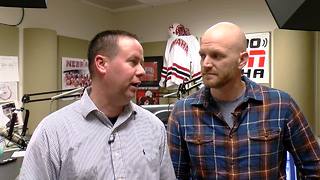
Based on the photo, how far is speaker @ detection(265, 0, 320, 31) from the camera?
680 millimetres

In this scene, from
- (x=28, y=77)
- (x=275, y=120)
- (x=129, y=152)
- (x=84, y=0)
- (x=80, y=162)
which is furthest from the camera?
(x=84, y=0)

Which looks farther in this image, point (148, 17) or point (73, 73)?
point (148, 17)

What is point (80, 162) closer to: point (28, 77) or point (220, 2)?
point (28, 77)

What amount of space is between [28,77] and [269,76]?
9.79 feet

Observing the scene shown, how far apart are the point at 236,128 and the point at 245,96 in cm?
15

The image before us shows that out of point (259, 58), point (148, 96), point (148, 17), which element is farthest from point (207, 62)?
point (148, 17)

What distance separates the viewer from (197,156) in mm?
1457

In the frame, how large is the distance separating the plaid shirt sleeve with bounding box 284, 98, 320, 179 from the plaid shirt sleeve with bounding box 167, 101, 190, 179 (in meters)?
0.44

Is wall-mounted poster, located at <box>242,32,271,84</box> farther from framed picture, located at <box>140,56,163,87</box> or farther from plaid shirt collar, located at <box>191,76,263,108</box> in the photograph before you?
plaid shirt collar, located at <box>191,76,263,108</box>

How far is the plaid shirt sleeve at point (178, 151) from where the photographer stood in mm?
1521

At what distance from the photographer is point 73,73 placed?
4.82 m

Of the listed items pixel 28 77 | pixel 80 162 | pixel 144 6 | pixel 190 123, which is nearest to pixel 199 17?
pixel 144 6

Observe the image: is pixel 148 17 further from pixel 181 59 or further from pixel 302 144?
Answer: pixel 302 144

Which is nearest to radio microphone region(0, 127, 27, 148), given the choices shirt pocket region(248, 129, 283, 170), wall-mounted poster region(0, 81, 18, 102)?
wall-mounted poster region(0, 81, 18, 102)
